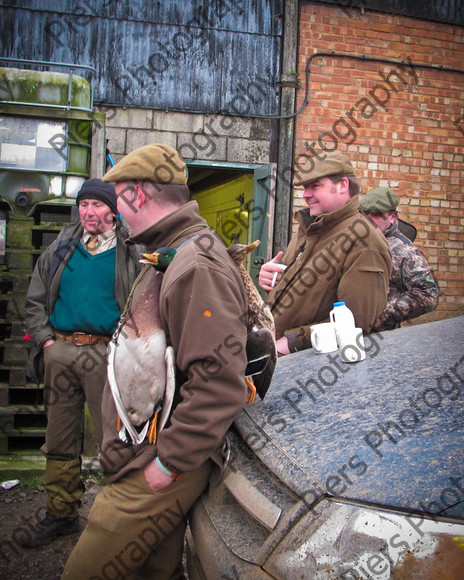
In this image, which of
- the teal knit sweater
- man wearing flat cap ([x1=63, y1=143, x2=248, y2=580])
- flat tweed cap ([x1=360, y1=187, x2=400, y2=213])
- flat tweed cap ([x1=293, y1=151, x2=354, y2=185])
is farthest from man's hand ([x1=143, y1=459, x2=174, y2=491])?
flat tweed cap ([x1=360, y1=187, x2=400, y2=213])

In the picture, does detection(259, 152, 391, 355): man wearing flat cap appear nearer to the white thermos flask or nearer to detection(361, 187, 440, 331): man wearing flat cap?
the white thermos flask

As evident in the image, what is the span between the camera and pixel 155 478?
65.7 inches

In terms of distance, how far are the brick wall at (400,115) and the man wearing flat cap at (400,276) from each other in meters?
2.89

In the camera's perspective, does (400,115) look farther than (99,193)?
Yes

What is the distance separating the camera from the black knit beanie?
3.26 metres

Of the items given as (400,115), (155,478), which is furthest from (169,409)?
(400,115)

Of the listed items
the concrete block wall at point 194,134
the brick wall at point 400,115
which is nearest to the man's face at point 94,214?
the concrete block wall at point 194,134

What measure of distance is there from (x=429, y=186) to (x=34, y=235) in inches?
200

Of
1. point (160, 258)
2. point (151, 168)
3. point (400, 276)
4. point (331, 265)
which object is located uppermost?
point (151, 168)

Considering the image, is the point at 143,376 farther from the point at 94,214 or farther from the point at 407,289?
the point at 407,289

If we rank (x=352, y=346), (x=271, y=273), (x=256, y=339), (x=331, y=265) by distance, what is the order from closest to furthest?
(x=256, y=339) → (x=352, y=346) → (x=331, y=265) → (x=271, y=273)

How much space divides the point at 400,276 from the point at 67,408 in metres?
2.28

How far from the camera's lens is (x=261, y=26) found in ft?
21.6

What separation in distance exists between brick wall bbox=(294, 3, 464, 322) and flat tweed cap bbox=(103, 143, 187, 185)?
493 centimetres
